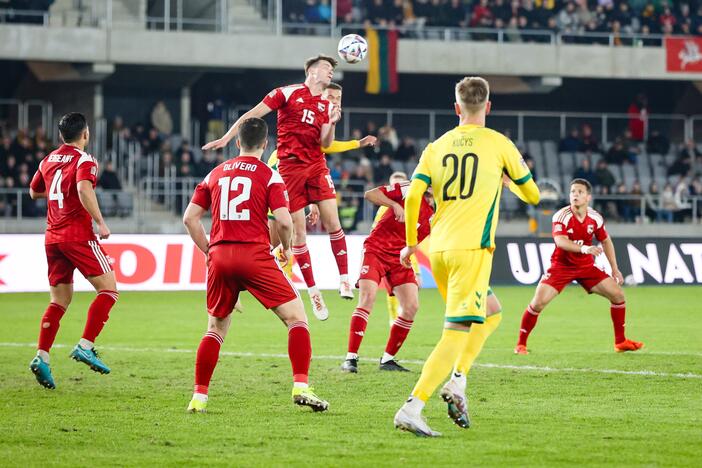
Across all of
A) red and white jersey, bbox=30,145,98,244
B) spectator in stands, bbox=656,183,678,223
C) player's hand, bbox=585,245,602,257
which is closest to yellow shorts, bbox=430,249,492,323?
red and white jersey, bbox=30,145,98,244

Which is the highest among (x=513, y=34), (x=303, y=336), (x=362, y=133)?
(x=513, y=34)

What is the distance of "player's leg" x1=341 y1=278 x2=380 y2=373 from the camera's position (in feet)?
40.1

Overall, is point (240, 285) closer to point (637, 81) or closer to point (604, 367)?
point (604, 367)

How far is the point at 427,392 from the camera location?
26.4 feet

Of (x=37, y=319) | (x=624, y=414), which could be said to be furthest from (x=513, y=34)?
(x=624, y=414)

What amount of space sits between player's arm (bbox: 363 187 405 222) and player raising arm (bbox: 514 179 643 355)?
2457mm

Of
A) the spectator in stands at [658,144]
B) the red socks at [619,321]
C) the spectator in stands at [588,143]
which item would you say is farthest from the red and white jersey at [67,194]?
the spectator in stands at [658,144]

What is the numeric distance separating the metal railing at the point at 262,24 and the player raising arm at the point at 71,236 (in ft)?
77.7

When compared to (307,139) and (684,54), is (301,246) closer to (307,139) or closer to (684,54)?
(307,139)

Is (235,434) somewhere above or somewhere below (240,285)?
below

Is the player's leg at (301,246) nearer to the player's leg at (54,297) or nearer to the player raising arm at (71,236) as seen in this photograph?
the player raising arm at (71,236)

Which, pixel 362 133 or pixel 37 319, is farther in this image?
pixel 362 133

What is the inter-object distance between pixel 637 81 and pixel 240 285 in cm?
3595

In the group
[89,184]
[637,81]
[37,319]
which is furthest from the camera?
[637,81]
